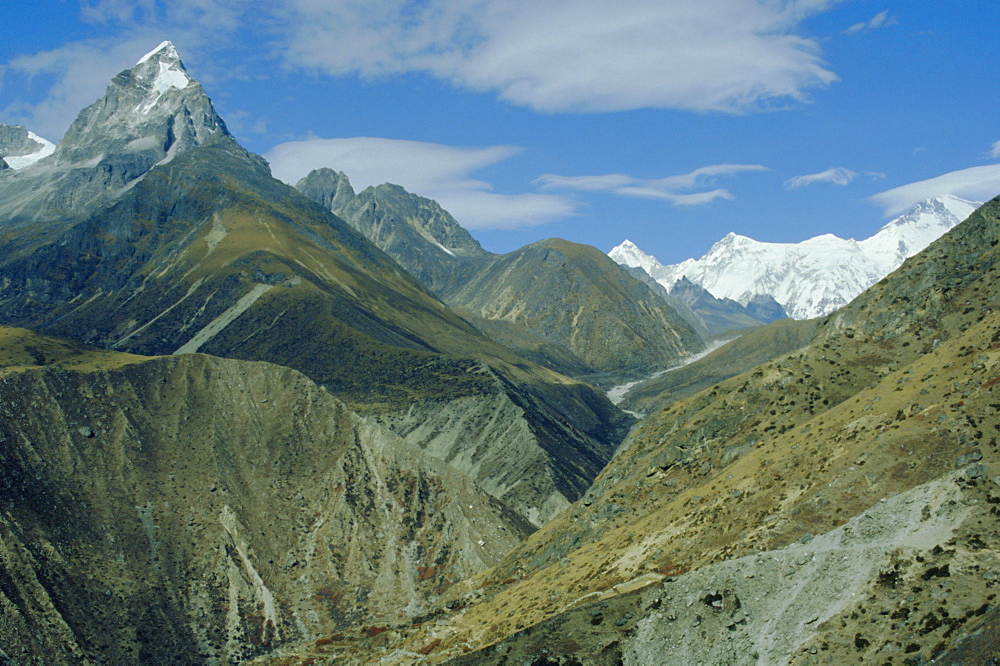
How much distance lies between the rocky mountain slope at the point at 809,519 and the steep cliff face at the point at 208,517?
88.1ft

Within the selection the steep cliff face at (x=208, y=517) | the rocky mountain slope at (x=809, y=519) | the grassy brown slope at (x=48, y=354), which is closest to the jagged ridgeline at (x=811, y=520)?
the rocky mountain slope at (x=809, y=519)

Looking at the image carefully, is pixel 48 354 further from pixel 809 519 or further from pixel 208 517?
pixel 809 519

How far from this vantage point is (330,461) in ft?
489

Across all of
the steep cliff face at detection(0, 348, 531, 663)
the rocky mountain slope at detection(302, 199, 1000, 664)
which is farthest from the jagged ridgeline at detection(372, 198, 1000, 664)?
the steep cliff face at detection(0, 348, 531, 663)

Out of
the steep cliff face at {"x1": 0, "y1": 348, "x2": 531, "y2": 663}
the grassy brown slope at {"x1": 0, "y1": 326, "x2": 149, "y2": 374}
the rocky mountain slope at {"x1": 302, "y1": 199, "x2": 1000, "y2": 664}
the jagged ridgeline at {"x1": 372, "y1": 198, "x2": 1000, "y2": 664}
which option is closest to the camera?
the jagged ridgeline at {"x1": 372, "y1": 198, "x2": 1000, "y2": 664}

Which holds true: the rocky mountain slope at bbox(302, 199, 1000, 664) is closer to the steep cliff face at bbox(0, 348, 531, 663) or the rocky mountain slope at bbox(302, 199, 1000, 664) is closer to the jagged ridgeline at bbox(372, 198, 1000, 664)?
the jagged ridgeline at bbox(372, 198, 1000, 664)

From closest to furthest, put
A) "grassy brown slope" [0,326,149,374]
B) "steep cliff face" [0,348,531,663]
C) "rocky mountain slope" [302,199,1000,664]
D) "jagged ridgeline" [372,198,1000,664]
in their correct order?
1. "jagged ridgeline" [372,198,1000,664]
2. "rocky mountain slope" [302,199,1000,664]
3. "steep cliff face" [0,348,531,663]
4. "grassy brown slope" [0,326,149,374]

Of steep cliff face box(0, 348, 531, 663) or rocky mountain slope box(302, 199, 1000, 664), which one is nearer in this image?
rocky mountain slope box(302, 199, 1000, 664)

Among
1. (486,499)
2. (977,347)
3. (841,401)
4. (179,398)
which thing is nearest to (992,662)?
(977,347)

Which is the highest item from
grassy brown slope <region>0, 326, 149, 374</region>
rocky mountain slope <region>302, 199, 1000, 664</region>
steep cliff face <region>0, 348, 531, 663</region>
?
grassy brown slope <region>0, 326, 149, 374</region>

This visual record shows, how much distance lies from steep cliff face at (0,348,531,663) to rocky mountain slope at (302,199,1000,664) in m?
26.8

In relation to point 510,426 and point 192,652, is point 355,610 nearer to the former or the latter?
point 192,652

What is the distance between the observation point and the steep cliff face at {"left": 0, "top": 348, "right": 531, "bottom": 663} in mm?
108812

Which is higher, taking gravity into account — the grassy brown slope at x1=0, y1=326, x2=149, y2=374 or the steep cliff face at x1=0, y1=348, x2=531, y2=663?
the grassy brown slope at x1=0, y1=326, x2=149, y2=374
